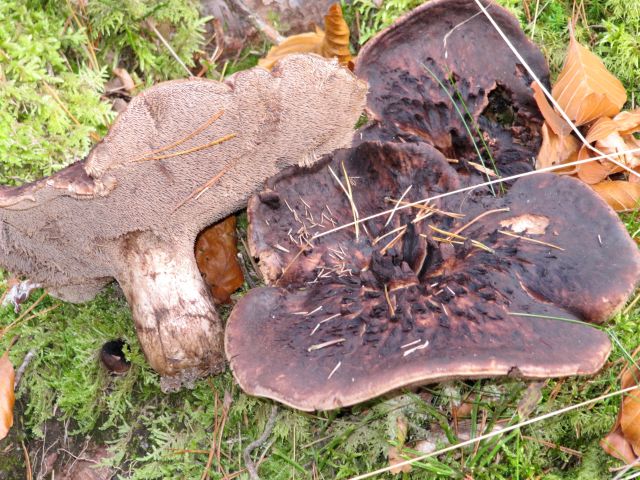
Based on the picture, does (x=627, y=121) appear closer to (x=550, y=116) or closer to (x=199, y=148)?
(x=550, y=116)

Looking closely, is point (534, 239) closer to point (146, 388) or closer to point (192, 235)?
point (192, 235)

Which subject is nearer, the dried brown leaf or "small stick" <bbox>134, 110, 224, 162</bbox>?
"small stick" <bbox>134, 110, 224, 162</bbox>

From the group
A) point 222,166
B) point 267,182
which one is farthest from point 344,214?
point 222,166

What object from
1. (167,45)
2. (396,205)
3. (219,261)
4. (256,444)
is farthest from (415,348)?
(167,45)

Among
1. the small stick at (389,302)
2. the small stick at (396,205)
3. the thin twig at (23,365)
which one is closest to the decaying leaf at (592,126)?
the small stick at (396,205)

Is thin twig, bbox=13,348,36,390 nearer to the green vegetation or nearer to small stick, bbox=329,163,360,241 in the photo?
the green vegetation

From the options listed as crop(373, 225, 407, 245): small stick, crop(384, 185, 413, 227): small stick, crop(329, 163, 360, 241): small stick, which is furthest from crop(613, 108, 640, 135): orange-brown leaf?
crop(329, 163, 360, 241): small stick
